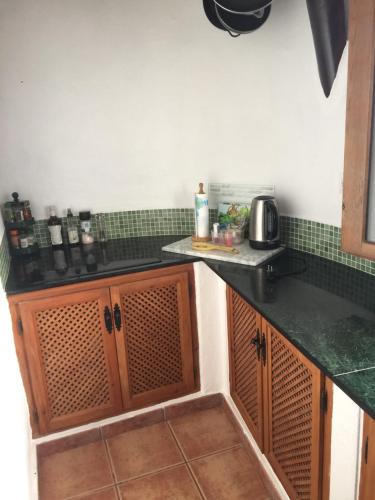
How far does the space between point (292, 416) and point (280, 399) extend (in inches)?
3.6

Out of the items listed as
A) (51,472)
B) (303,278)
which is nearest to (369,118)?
(303,278)

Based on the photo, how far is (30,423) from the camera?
189 centimetres

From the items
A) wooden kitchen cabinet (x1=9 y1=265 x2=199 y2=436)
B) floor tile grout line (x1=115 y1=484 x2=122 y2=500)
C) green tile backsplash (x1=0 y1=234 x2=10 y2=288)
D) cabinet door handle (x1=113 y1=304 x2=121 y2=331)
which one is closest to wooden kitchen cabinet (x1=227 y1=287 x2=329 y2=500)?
wooden kitchen cabinet (x1=9 y1=265 x2=199 y2=436)

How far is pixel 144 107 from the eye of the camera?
226cm

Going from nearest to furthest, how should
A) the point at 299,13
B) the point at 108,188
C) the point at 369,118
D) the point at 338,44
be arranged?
the point at 369,118 → the point at 338,44 → the point at 299,13 → the point at 108,188

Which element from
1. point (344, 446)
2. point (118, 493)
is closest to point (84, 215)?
point (118, 493)

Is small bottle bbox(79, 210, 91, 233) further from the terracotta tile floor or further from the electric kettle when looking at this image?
the terracotta tile floor

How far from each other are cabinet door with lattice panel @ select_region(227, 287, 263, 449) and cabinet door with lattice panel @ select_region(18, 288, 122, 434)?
1.83ft

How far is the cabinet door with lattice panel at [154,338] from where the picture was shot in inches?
75.8

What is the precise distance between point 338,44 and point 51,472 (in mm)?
2154

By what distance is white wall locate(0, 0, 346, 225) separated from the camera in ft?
6.59

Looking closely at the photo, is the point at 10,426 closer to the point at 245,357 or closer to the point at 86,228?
the point at 245,357

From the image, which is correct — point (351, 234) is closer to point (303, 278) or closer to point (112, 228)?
point (303, 278)

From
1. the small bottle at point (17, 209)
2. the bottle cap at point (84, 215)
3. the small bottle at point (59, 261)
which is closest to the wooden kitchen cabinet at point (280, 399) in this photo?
the small bottle at point (59, 261)
